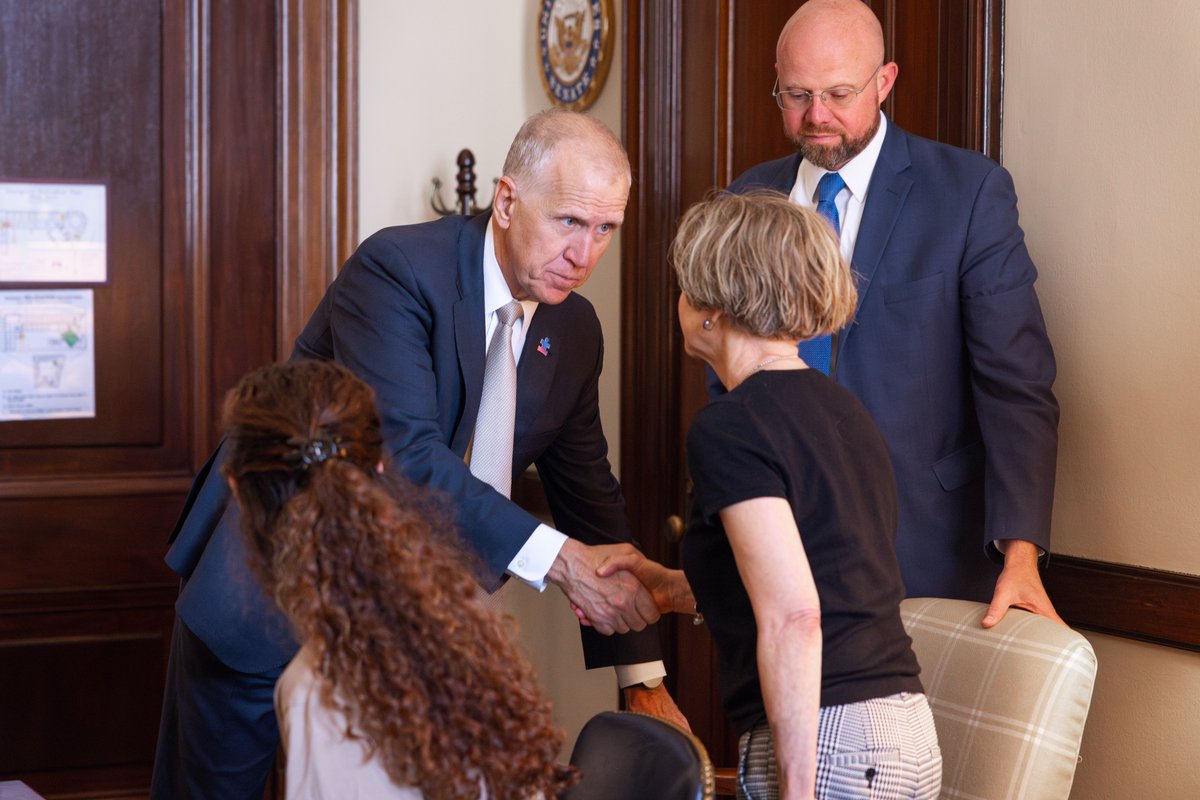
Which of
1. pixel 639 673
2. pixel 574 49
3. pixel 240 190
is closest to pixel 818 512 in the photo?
pixel 639 673

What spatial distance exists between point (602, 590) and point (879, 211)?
0.85 meters

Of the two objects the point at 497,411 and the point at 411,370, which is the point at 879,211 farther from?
the point at 411,370

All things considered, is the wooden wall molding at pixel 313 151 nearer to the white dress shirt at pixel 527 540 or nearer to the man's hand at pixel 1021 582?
the white dress shirt at pixel 527 540

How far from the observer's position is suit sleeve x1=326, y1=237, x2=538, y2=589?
1.96m

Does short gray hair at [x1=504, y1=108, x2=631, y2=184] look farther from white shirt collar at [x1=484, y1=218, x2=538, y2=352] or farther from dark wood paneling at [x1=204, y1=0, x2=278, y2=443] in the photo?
dark wood paneling at [x1=204, y1=0, x2=278, y2=443]

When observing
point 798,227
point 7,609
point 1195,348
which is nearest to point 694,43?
point 1195,348

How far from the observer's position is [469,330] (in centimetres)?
210

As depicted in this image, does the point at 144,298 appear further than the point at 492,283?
Yes

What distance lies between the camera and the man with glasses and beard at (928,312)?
2.07m

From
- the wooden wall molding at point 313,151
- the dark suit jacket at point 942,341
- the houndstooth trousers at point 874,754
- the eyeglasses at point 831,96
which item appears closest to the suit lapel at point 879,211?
the dark suit jacket at point 942,341

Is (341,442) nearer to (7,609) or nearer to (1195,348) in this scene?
(1195,348)

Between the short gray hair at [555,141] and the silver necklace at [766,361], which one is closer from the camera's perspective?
the silver necklace at [766,361]

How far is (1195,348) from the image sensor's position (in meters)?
2.00

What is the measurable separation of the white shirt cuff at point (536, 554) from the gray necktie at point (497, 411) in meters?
0.21
